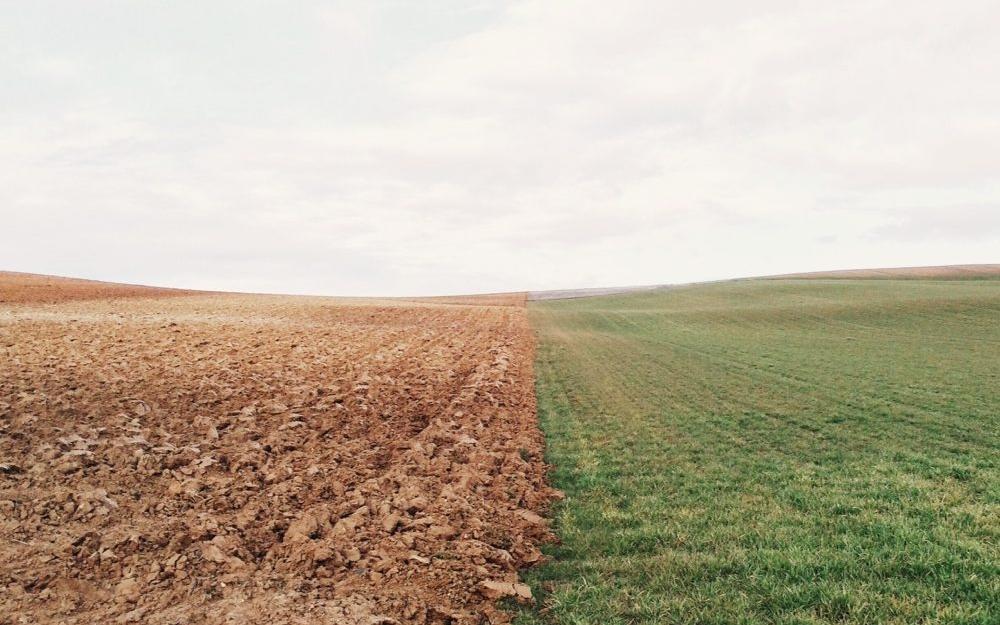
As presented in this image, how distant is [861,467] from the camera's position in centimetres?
972

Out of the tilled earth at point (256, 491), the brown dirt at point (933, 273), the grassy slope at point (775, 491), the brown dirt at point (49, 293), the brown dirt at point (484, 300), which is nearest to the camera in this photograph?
the grassy slope at point (775, 491)

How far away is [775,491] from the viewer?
8.64 metres

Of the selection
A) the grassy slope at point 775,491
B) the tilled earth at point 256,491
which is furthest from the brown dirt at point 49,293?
the grassy slope at point 775,491

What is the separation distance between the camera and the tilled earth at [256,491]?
587 centimetres

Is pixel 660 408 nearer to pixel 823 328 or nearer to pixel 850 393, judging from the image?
pixel 850 393

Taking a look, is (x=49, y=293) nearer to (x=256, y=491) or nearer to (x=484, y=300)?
(x=484, y=300)

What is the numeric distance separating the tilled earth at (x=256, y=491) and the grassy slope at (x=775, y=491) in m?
0.99

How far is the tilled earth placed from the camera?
5871mm

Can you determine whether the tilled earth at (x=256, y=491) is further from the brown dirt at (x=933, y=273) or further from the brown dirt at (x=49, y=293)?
the brown dirt at (x=933, y=273)

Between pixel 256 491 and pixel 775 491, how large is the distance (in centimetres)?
786

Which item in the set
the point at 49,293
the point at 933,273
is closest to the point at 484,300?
Result: the point at 49,293

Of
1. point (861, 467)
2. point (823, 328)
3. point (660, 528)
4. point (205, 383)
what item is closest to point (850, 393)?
point (861, 467)

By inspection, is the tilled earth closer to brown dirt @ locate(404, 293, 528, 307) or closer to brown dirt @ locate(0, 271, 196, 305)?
brown dirt @ locate(0, 271, 196, 305)

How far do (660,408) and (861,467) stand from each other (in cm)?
561
